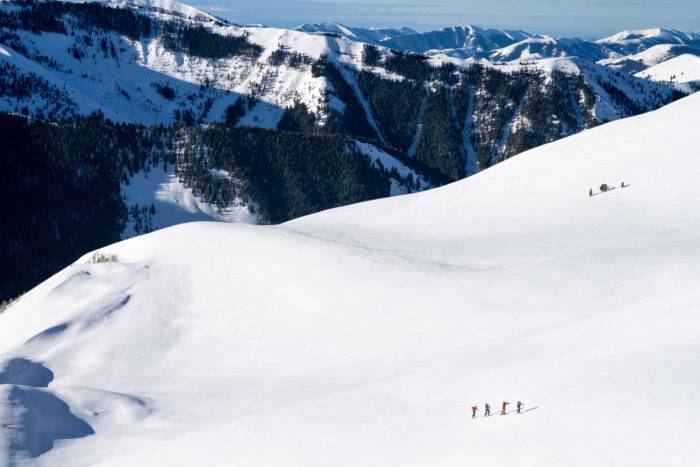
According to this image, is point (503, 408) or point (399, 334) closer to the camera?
point (503, 408)

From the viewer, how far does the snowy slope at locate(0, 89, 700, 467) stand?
2373 cm

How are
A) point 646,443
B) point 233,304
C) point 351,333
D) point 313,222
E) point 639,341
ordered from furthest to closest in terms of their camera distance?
point 313,222 < point 233,304 < point 351,333 < point 639,341 < point 646,443

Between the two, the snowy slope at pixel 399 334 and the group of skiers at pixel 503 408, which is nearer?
the snowy slope at pixel 399 334

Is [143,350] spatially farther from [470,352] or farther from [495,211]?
[495,211]

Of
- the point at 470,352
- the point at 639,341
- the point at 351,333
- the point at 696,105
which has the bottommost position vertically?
the point at 351,333

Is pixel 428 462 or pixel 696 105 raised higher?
pixel 696 105

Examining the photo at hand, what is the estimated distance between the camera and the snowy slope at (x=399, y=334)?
2373 cm

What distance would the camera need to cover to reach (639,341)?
89.9ft

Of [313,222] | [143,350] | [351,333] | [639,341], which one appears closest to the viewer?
[639,341]

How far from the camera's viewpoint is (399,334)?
39.5 metres

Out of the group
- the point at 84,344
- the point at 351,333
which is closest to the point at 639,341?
the point at 351,333

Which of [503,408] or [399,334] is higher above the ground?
[503,408]

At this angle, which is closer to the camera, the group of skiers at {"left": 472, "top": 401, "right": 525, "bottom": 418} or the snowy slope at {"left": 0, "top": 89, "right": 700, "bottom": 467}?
the snowy slope at {"left": 0, "top": 89, "right": 700, "bottom": 467}

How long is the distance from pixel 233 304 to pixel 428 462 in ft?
103
